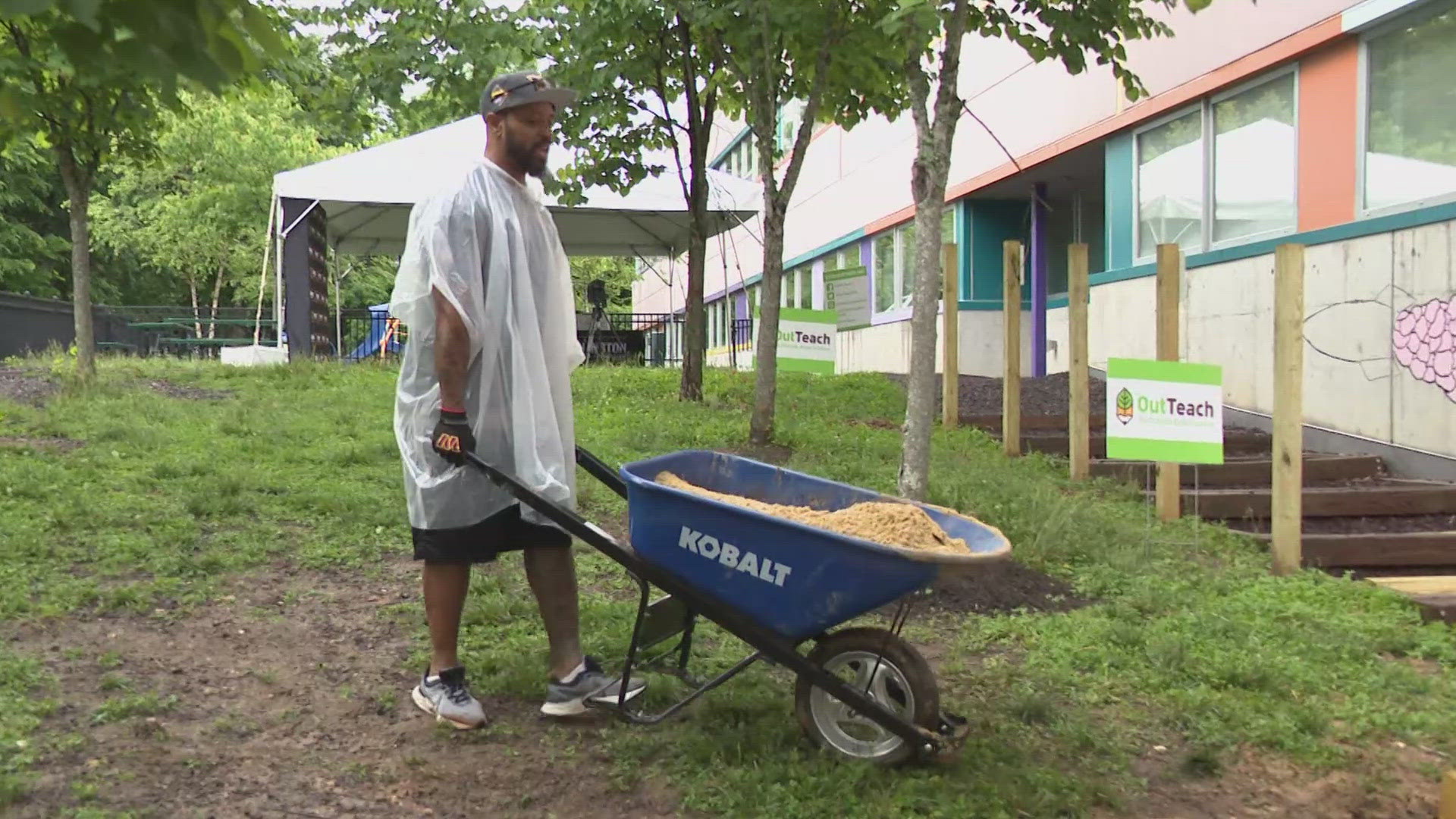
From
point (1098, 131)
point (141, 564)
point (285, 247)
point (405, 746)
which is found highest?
point (1098, 131)

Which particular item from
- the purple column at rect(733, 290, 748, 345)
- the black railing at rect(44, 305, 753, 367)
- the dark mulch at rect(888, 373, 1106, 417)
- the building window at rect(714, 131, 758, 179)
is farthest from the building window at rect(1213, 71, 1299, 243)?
the building window at rect(714, 131, 758, 179)

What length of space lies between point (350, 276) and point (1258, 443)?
32.7m

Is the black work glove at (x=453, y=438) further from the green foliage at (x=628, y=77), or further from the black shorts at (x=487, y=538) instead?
the green foliage at (x=628, y=77)

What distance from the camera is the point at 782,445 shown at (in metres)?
7.97

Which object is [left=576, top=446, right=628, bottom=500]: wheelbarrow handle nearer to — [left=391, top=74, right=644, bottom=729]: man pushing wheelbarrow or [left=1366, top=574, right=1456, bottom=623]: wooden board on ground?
[left=391, top=74, right=644, bottom=729]: man pushing wheelbarrow

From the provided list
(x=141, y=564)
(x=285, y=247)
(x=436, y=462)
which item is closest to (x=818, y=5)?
(x=436, y=462)

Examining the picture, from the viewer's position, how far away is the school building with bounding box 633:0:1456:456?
723cm

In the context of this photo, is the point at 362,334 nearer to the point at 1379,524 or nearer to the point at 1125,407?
the point at 1125,407

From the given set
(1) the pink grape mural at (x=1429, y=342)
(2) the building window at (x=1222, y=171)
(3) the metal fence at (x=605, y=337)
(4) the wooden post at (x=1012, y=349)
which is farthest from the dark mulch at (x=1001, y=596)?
(3) the metal fence at (x=605, y=337)

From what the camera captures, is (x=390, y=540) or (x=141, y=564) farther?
(x=390, y=540)

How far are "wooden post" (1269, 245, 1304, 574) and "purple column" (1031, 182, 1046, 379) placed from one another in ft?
25.4

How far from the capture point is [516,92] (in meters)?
3.31

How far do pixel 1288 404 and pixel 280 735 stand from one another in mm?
5082

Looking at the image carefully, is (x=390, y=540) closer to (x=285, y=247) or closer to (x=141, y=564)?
(x=141, y=564)
